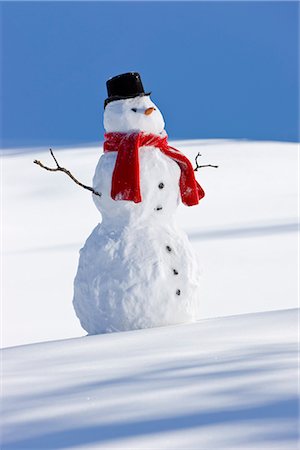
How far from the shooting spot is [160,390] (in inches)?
144

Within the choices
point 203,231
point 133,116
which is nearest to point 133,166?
point 133,116

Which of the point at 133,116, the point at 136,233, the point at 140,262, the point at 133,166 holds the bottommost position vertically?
the point at 140,262

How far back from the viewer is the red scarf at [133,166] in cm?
521

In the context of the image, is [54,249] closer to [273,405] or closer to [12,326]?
[12,326]

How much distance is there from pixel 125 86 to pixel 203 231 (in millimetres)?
5663

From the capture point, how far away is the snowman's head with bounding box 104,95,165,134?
17.7 ft

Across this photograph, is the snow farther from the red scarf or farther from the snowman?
the red scarf

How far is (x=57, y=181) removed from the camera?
45.7 feet

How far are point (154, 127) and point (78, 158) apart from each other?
953 centimetres

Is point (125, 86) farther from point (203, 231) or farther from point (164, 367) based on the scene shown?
point (203, 231)

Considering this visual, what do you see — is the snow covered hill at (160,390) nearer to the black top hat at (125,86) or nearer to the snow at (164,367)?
the snow at (164,367)

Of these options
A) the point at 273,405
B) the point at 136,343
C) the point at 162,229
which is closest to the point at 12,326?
the point at 162,229

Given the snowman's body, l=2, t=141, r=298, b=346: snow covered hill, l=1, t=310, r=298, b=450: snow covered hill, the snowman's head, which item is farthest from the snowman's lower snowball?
l=2, t=141, r=298, b=346: snow covered hill

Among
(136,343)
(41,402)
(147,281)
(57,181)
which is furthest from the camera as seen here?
(57,181)
